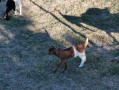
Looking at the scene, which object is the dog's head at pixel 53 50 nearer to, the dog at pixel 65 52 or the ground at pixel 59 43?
the dog at pixel 65 52

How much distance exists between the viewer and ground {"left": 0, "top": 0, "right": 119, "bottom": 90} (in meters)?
7.70

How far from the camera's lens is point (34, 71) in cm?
820

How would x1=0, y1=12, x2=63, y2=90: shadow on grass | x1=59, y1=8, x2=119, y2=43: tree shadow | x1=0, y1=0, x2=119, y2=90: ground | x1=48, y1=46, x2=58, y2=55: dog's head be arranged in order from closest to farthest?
x1=48, y1=46, x2=58, y2=55: dog's head < x1=0, y1=0, x2=119, y2=90: ground < x1=0, y1=12, x2=63, y2=90: shadow on grass < x1=59, y1=8, x2=119, y2=43: tree shadow

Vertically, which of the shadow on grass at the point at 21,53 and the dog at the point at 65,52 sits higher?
the dog at the point at 65,52

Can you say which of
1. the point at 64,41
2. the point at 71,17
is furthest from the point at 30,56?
the point at 71,17

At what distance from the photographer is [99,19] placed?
13.4 m

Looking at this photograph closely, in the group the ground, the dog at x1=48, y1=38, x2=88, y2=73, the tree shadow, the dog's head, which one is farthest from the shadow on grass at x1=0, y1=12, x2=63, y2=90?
the tree shadow

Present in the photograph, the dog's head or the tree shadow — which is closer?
the dog's head

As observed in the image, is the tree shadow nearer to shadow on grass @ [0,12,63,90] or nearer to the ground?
the ground

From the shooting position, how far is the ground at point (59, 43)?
7.70 meters

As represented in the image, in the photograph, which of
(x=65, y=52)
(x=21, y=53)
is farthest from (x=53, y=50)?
(x=21, y=53)

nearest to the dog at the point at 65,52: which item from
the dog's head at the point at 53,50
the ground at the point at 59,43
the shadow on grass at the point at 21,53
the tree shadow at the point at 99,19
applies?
the dog's head at the point at 53,50

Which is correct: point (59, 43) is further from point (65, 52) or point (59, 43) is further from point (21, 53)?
point (65, 52)

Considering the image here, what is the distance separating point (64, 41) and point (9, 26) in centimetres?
313
